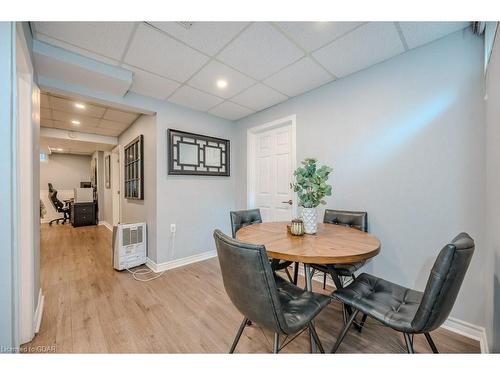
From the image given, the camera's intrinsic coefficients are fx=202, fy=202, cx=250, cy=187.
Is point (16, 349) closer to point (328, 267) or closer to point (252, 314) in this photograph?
point (252, 314)

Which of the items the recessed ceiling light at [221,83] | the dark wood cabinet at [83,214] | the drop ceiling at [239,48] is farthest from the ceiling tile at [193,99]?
the dark wood cabinet at [83,214]

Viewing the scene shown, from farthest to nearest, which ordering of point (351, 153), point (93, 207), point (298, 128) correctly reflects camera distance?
point (93, 207) < point (298, 128) < point (351, 153)

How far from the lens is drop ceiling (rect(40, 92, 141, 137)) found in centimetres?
289

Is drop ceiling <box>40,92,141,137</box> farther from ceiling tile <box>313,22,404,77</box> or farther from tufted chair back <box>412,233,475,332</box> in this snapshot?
tufted chair back <box>412,233,475,332</box>

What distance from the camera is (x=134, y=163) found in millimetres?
3498

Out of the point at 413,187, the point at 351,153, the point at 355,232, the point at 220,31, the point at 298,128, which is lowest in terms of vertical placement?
the point at 355,232

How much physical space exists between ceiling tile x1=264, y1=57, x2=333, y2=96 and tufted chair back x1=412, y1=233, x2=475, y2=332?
73.5 inches

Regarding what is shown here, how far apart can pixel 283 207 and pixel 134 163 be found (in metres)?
2.64

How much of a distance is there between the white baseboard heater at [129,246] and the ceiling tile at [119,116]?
1.79 m

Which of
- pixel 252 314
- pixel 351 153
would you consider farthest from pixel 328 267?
pixel 351 153

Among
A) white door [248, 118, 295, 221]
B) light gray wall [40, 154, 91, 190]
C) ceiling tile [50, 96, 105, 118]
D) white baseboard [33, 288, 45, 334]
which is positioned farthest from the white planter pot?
light gray wall [40, 154, 91, 190]

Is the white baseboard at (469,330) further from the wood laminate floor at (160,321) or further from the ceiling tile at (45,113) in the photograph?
the ceiling tile at (45,113)

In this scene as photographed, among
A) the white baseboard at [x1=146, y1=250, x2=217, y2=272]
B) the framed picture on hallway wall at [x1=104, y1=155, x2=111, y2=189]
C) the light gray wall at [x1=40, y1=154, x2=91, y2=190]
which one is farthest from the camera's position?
the light gray wall at [x1=40, y1=154, x2=91, y2=190]

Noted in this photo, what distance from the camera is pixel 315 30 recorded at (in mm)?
1581
